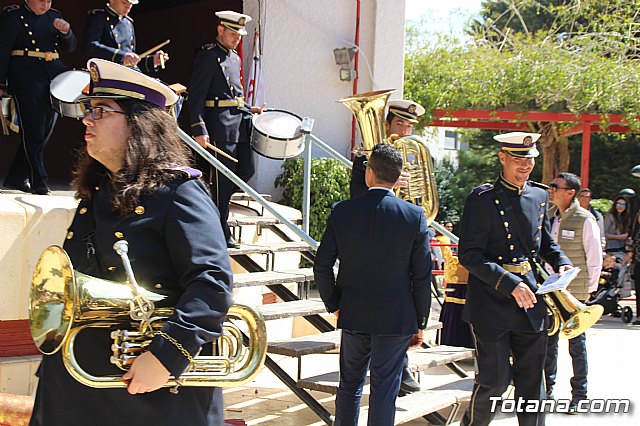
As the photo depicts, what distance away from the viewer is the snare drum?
19.8 ft

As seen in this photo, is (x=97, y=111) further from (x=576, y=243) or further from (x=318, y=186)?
(x=318, y=186)

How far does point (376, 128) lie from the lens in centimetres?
623

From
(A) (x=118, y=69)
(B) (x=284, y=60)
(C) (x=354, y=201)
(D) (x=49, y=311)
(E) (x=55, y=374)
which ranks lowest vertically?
(E) (x=55, y=374)

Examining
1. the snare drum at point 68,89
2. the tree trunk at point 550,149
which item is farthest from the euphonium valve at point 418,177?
the tree trunk at point 550,149

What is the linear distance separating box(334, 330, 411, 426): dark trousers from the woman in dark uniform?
220 centimetres

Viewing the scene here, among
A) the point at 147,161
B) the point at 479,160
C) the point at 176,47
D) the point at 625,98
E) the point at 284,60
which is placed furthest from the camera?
the point at 479,160

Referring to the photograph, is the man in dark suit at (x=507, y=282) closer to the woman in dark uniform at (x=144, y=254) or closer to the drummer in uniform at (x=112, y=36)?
the woman in dark uniform at (x=144, y=254)

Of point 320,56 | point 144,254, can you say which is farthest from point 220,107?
point 144,254

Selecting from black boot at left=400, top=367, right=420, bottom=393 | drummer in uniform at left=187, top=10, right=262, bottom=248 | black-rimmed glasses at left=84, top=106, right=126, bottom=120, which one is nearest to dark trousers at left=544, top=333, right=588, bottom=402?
black boot at left=400, top=367, right=420, bottom=393

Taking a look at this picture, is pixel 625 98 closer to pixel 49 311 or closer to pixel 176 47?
pixel 176 47

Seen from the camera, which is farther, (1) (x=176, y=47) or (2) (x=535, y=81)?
(2) (x=535, y=81)

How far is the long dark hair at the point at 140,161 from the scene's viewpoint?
2590 millimetres

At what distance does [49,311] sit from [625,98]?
14.8m

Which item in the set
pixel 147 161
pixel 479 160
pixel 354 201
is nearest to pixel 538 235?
pixel 354 201
